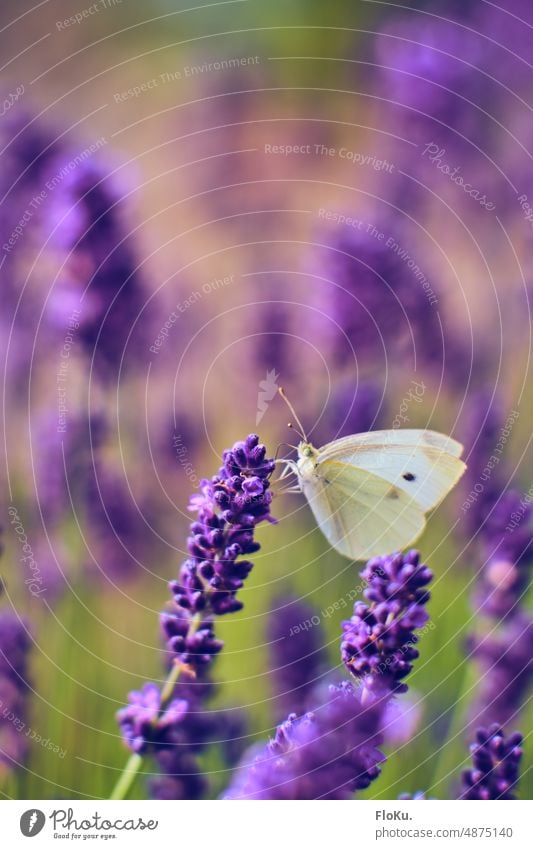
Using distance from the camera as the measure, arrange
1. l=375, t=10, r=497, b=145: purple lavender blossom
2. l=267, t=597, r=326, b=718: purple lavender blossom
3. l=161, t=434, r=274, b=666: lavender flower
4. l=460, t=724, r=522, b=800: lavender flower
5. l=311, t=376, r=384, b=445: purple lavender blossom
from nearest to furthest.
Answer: l=161, t=434, r=274, b=666: lavender flower < l=460, t=724, r=522, b=800: lavender flower < l=267, t=597, r=326, b=718: purple lavender blossom < l=311, t=376, r=384, b=445: purple lavender blossom < l=375, t=10, r=497, b=145: purple lavender blossom

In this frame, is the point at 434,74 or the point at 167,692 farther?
the point at 434,74

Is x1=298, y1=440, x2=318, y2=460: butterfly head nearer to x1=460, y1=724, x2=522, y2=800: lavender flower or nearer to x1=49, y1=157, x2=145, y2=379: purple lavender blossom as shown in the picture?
x1=49, y1=157, x2=145, y2=379: purple lavender blossom

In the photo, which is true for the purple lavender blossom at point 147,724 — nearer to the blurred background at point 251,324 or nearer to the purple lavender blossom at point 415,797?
the blurred background at point 251,324

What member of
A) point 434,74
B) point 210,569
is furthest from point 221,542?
point 434,74

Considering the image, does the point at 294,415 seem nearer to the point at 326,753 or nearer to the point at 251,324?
the point at 251,324

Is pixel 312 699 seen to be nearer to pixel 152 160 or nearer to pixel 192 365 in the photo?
pixel 192 365

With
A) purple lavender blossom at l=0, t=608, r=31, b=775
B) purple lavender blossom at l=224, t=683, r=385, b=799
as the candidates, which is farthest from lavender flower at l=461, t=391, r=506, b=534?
purple lavender blossom at l=0, t=608, r=31, b=775

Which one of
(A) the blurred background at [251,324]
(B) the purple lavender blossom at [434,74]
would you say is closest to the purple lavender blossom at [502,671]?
(A) the blurred background at [251,324]
